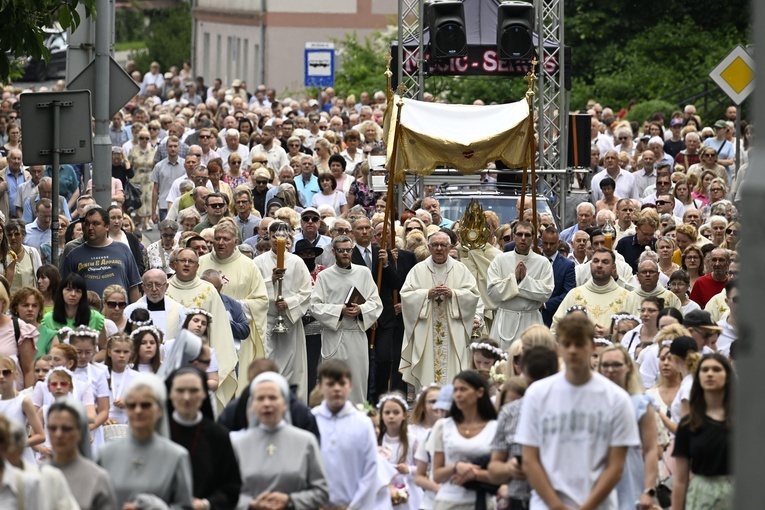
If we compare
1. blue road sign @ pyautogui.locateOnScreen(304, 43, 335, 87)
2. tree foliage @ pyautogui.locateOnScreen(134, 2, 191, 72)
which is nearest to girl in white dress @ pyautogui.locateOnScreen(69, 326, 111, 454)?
blue road sign @ pyautogui.locateOnScreen(304, 43, 335, 87)

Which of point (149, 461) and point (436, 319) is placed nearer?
point (149, 461)

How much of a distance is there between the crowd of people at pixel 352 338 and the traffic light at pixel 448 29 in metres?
1.72

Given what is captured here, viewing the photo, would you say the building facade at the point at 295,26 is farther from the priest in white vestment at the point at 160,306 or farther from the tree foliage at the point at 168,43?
the priest in white vestment at the point at 160,306

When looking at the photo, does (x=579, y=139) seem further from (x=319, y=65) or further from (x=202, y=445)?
(x=202, y=445)

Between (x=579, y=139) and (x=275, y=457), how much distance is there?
620 inches

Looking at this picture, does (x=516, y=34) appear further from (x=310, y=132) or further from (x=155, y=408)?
(x=155, y=408)

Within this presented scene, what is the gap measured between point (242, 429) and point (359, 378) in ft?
22.2

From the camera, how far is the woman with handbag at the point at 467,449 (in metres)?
8.55

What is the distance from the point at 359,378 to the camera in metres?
15.0

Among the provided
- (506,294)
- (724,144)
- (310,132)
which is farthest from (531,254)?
(310,132)

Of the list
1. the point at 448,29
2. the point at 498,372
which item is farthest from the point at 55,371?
the point at 448,29

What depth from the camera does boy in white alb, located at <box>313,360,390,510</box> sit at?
862 centimetres

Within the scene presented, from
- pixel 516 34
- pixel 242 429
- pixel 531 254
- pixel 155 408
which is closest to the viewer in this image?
pixel 155 408

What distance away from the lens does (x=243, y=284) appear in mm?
14344
